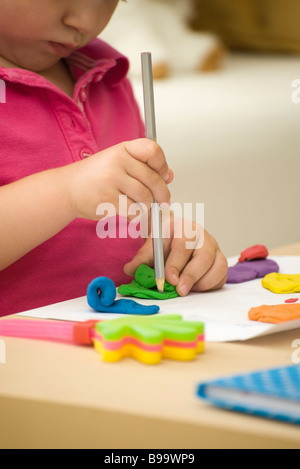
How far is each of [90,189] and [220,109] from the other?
1072 millimetres

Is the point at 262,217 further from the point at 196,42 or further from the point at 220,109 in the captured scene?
the point at 196,42

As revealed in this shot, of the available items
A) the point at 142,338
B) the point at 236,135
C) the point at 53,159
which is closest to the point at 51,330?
the point at 142,338

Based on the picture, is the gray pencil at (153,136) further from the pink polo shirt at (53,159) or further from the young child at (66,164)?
the pink polo shirt at (53,159)

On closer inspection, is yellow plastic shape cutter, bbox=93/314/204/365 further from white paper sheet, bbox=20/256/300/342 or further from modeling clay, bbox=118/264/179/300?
modeling clay, bbox=118/264/179/300

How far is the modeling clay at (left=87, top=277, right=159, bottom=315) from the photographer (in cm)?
49

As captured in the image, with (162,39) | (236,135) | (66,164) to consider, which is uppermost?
(162,39)

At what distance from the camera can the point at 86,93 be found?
2.54 ft

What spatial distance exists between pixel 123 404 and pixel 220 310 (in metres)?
0.19

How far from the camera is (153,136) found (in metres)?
0.49

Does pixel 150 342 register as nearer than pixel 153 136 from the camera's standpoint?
Yes

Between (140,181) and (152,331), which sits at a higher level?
(140,181)

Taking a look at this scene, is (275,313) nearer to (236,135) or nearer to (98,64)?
(98,64)

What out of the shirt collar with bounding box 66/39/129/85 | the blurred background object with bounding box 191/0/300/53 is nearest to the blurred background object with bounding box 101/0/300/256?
the blurred background object with bounding box 191/0/300/53
